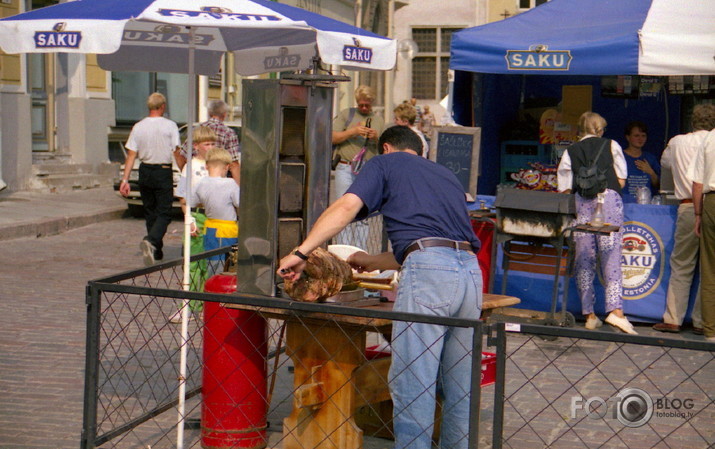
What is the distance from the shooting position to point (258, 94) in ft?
17.1

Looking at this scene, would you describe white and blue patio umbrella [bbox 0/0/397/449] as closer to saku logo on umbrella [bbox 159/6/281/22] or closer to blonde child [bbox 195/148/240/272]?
saku logo on umbrella [bbox 159/6/281/22]

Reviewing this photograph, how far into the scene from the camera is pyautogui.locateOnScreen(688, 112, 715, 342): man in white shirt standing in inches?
335

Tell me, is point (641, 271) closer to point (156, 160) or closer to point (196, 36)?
point (196, 36)

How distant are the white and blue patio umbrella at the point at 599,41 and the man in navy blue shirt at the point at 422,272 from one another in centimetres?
468

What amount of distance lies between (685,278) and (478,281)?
481 centimetres

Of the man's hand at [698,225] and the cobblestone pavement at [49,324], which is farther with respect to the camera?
the man's hand at [698,225]

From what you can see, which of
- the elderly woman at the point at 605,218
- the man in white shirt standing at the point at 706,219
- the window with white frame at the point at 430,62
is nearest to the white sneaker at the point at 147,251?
the elderly woman at the point at 605,218

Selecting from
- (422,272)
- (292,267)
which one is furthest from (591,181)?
(292,267)

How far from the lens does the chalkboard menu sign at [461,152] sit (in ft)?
33.3

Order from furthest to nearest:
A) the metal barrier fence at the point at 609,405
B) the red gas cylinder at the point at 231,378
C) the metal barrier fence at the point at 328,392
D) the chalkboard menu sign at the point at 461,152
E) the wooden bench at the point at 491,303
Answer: the chalkboard menu sign at the point at 461,152 → the metal barrier fence at the point at 609,405 → the wooden bench at the point at 491,303 → the red gas cylinder at the point at 231,378 → the metal barrier fence at the point at 328,392

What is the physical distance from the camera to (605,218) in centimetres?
892

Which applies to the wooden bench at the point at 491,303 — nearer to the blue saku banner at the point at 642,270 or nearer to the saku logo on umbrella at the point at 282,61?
the saku logo on umbrella at the point at 282,61

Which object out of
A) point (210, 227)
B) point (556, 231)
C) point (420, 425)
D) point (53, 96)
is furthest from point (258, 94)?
point (53, 96)

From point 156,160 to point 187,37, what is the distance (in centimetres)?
521
